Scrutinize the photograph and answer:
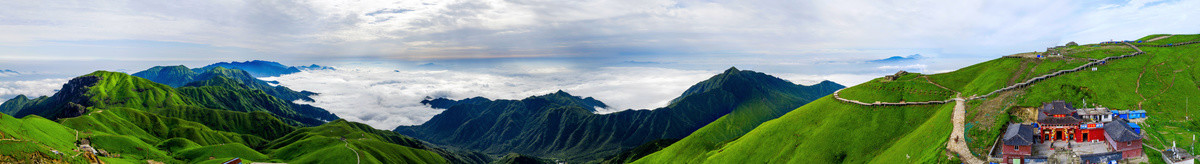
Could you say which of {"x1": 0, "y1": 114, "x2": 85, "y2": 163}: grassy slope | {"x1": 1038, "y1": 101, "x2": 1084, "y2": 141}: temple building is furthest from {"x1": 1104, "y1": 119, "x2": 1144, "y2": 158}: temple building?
{"x1": 0, "y1": 114, "x2": 85, "y2": 163}: grassy slope

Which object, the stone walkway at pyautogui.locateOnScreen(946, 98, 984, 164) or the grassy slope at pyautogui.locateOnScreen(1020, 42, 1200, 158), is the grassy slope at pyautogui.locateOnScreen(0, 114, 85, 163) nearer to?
the stone walkway at pyautogui.locateOnScreen(946, 98, 984, 164)

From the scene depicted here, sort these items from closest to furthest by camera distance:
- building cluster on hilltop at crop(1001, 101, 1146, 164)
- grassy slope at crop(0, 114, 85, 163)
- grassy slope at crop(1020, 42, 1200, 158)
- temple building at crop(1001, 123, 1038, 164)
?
temple building at crop(1001, 123, 1038, 164) < building cluster on hilltop at crop(1001, 101, 1146, 164) < grassy slope at crop(1020, 42, 1200, 158) < grassy slope at crop(0, 114, 85, 163)

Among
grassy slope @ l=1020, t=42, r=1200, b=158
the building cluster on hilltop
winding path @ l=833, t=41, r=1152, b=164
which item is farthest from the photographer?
grassy slope @ l=1020, t=42, r=1200, b=158

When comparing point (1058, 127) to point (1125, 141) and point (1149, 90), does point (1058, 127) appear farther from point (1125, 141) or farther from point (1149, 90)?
point (1149, 90)

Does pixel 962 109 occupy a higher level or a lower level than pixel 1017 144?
higher

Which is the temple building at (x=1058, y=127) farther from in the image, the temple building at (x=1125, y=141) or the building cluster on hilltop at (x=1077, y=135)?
the temple building at (x=1125, y=141)

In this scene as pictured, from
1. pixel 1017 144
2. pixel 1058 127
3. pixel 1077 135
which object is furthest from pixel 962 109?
pixel 1017 144

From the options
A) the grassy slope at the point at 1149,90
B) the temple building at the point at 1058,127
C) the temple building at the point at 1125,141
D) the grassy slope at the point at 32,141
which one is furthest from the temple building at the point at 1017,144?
the grassy slope at the point at 32,141
